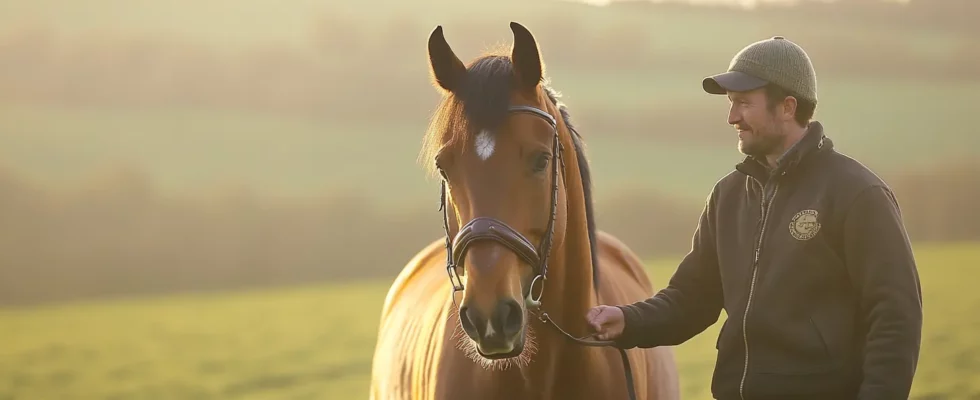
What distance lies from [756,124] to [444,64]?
39.8 inches

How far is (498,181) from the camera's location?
8.59ft

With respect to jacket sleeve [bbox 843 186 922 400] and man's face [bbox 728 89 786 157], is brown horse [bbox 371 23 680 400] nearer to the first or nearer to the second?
man's face [bbox 728 89 786 157]

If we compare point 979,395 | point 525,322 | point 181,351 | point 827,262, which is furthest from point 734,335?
point 181,351

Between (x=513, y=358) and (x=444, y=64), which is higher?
(x=444, y=64)

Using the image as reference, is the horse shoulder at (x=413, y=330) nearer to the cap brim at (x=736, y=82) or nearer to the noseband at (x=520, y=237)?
the noseband at (x=520, y=237)

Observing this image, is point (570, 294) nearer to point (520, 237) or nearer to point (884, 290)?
point (520, 237)

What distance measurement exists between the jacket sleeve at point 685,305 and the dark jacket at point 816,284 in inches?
9.2

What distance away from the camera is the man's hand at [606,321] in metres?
3.05

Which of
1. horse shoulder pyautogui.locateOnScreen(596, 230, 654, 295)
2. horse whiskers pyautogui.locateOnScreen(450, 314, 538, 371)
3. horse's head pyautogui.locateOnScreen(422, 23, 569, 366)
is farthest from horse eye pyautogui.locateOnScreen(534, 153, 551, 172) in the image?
horse shoulder pyautogui.locateOnScreen(596, 230, 654, 295)

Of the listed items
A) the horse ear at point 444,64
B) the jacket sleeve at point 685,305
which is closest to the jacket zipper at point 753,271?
the jacket sleeve at point 685,305

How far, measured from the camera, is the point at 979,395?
428 inches

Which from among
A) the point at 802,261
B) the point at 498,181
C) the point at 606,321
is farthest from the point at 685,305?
the point at 498,181

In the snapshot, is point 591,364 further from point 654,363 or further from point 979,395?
point 979,395

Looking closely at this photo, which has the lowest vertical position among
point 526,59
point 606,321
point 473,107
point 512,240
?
point 606,321
